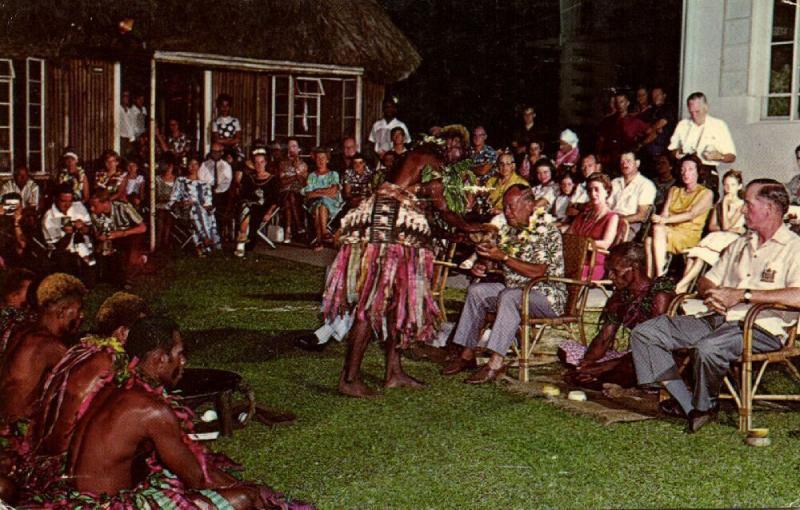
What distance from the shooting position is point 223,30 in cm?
1777

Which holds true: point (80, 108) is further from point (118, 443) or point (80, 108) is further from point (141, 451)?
point (118, 443)

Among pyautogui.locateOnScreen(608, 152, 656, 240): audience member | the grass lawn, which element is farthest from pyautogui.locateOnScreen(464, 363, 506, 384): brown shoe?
pyautogui.locateOnScreen(608, 152, 656, 240): audience member

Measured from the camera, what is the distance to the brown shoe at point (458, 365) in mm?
7789

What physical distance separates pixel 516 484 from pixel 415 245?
2381 millimetres

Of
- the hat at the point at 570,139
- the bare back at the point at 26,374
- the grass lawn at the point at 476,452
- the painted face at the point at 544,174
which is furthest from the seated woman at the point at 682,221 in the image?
the bare back at the point at 26,374

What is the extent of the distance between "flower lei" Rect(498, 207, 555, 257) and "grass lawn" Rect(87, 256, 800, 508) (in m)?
1.05

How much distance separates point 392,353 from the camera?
291 inches

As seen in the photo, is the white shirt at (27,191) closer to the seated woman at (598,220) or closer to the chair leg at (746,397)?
the seated woman at (598,220)

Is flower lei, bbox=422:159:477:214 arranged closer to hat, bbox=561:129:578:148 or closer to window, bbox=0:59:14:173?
hat, bbox=561:129:578:148

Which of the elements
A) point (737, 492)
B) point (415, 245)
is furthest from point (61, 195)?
point (737, 492)

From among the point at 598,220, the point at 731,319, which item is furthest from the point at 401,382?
the point at 598,220

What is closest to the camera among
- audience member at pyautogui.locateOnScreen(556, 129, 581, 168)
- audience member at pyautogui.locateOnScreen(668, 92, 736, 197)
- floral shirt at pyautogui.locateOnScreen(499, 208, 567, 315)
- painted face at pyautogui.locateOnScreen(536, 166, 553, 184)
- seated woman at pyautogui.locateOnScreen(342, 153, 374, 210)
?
floral shirt at pyautogui.locateOnScreen(499, 208, 567, 315)

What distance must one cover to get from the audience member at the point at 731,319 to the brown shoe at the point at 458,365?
170 centimetres

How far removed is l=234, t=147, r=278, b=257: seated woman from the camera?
15914 millimetres
